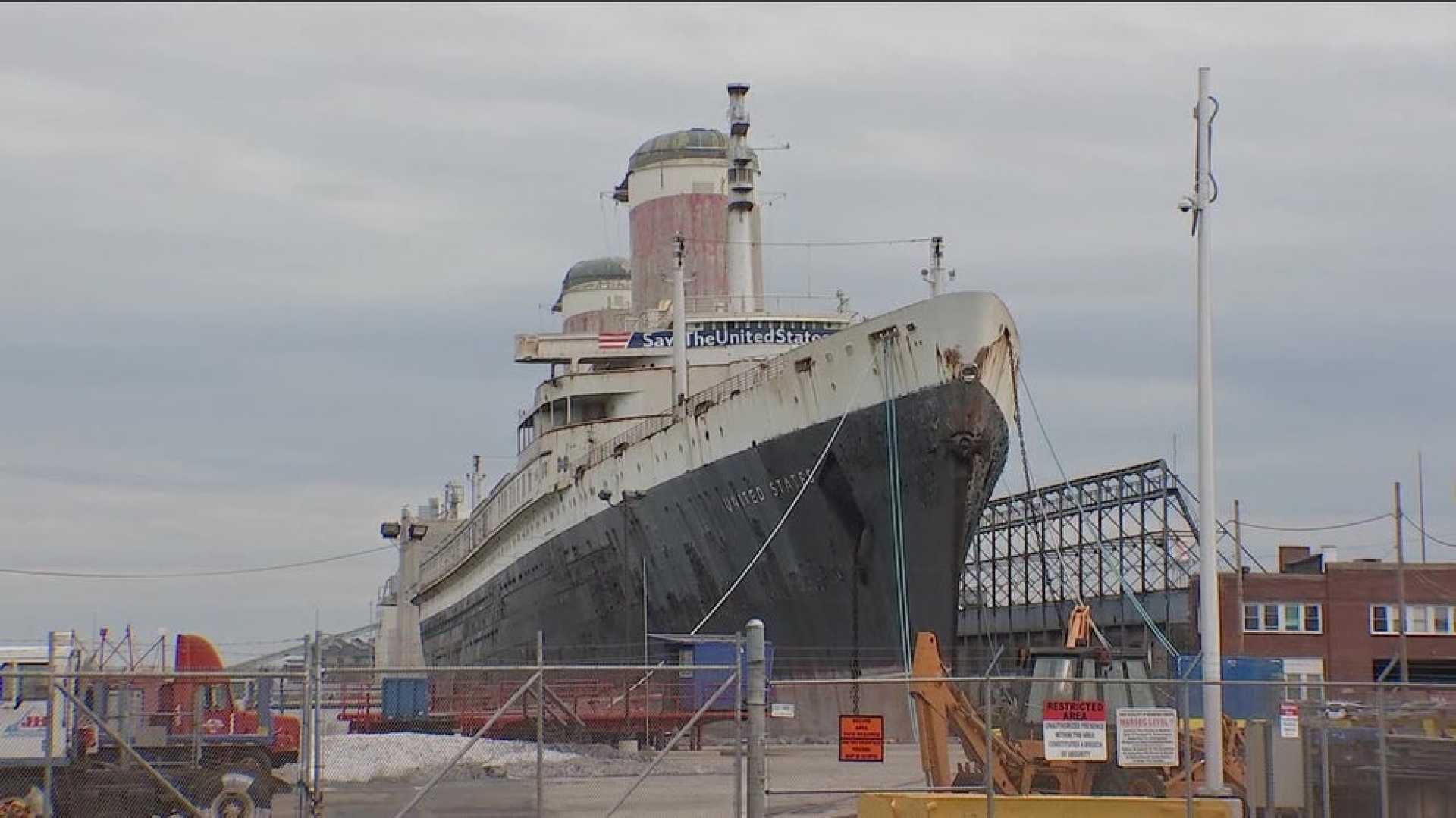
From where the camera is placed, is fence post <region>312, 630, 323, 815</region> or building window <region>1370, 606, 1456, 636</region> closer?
fence post <region>312, 630, 323, 815</region>

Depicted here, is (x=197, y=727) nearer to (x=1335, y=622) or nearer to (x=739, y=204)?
(x=739, y=204)

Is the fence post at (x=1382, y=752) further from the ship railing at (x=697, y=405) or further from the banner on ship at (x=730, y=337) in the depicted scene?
the banner on ship at (x=730, y=337)

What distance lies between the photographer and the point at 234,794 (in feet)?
58.4

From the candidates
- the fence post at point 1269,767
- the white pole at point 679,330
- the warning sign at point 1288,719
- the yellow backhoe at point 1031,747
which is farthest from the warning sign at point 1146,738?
the white pole at point 679,330

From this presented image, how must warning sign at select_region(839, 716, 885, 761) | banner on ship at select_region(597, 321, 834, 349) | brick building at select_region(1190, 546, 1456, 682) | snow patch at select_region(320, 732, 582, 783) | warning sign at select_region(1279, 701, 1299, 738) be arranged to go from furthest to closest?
1. brick building at select_region(1190, 546, 1456, 682)
2. banner on ship at select_region(597, 321, 834, 349)
3. snow patch at select_region(320, 732, 582, 783)
4. warning sign at select_region(1279, 701, 1299, 738)
5. warning sign at select_region(839, 716, 885, 761)

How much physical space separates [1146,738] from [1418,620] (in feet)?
154

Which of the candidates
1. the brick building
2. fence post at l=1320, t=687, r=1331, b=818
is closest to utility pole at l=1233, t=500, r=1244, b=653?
the brick building

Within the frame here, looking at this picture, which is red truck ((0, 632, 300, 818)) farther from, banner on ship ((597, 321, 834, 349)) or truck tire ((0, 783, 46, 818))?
banner on ship ((597, 321, 834, 349))

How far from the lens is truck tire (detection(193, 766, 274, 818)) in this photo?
17719 mm

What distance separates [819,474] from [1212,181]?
13.5 m

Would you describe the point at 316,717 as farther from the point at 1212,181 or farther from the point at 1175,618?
the point at 1175,618

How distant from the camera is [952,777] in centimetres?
2078

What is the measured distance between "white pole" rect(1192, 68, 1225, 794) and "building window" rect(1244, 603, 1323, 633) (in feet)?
130

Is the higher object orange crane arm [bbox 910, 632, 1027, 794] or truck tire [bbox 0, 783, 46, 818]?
orange crane arm [bbox 910, 632, 1027, 794]
